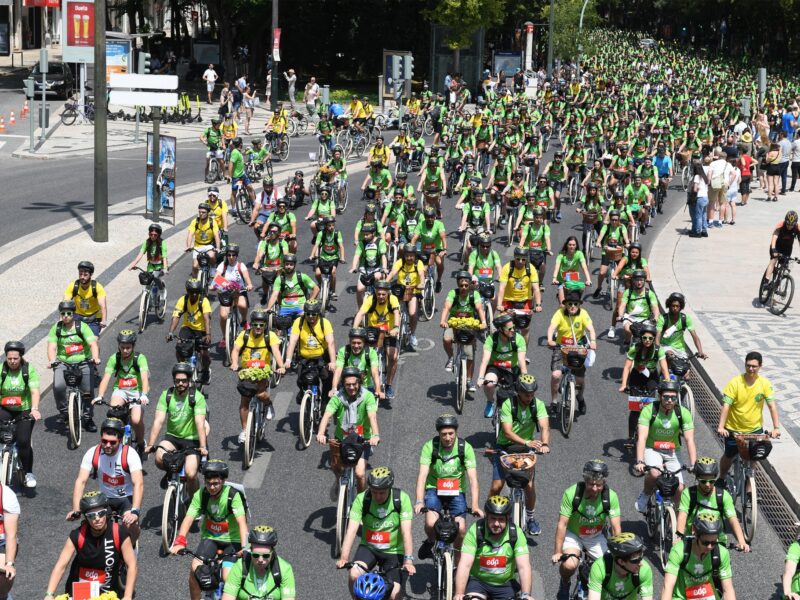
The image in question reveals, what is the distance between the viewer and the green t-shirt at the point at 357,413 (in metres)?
13.0

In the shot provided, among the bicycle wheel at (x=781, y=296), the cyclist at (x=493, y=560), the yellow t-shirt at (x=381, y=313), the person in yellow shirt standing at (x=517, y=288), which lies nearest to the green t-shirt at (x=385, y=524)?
the cyclist at (x=493, y=560)

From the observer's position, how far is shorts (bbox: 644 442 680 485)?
12844 millimetres

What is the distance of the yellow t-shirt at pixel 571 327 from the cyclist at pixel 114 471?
21.5ft

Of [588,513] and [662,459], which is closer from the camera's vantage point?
[588,513]

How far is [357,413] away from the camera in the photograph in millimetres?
13023

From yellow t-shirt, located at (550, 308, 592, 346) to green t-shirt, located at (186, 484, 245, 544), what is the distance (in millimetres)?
6665

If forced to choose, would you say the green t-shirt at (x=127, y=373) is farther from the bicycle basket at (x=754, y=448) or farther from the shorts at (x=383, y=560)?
the bicycle basket at (x=754, y=448)

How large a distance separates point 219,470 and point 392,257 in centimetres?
1315

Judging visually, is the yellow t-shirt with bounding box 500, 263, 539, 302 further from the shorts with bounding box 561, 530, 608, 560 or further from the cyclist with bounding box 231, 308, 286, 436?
the shorts with bounding box 561, 530, 608, 560

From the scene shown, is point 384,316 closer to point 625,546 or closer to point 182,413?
point 182,413

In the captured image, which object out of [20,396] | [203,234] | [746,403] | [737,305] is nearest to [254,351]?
[20,396]

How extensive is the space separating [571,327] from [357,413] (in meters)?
4.24

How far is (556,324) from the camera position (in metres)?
16.4

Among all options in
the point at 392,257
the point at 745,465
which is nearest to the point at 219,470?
the point at 745,465
